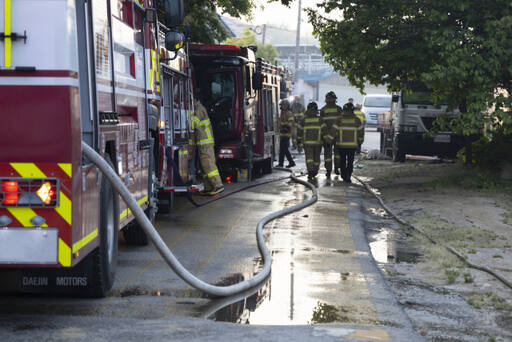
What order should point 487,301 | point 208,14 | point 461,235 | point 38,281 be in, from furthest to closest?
1. point 208,14
2. point 461,235
3. point 487,301
4. point 38,281

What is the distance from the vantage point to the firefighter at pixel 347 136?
60.8 feet

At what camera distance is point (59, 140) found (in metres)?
5.23

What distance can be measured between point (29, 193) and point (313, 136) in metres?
14.0

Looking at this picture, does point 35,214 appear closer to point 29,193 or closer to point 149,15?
point 29,193

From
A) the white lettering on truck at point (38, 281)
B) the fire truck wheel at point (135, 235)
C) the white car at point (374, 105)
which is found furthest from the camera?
the white car at point (374, 105)

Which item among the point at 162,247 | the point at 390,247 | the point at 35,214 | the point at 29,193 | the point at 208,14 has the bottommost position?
the point at 390,247

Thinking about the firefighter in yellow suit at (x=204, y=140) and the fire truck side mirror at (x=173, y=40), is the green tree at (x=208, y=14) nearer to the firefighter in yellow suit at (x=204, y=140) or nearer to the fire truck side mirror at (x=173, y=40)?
the firefighter in yellow suit at (x=204, y=140)

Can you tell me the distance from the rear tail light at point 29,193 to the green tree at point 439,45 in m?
10.3

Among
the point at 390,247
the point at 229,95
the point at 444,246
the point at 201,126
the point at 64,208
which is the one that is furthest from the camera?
the point at 229,95

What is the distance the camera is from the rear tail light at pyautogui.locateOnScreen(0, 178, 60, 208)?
5234 millimetres

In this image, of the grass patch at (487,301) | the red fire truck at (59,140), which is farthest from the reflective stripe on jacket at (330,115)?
the red fire truck at (59,140)

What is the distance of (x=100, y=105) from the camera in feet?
19.9

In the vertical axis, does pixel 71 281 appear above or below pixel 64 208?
below

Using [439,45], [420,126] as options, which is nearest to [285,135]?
[420,126]
